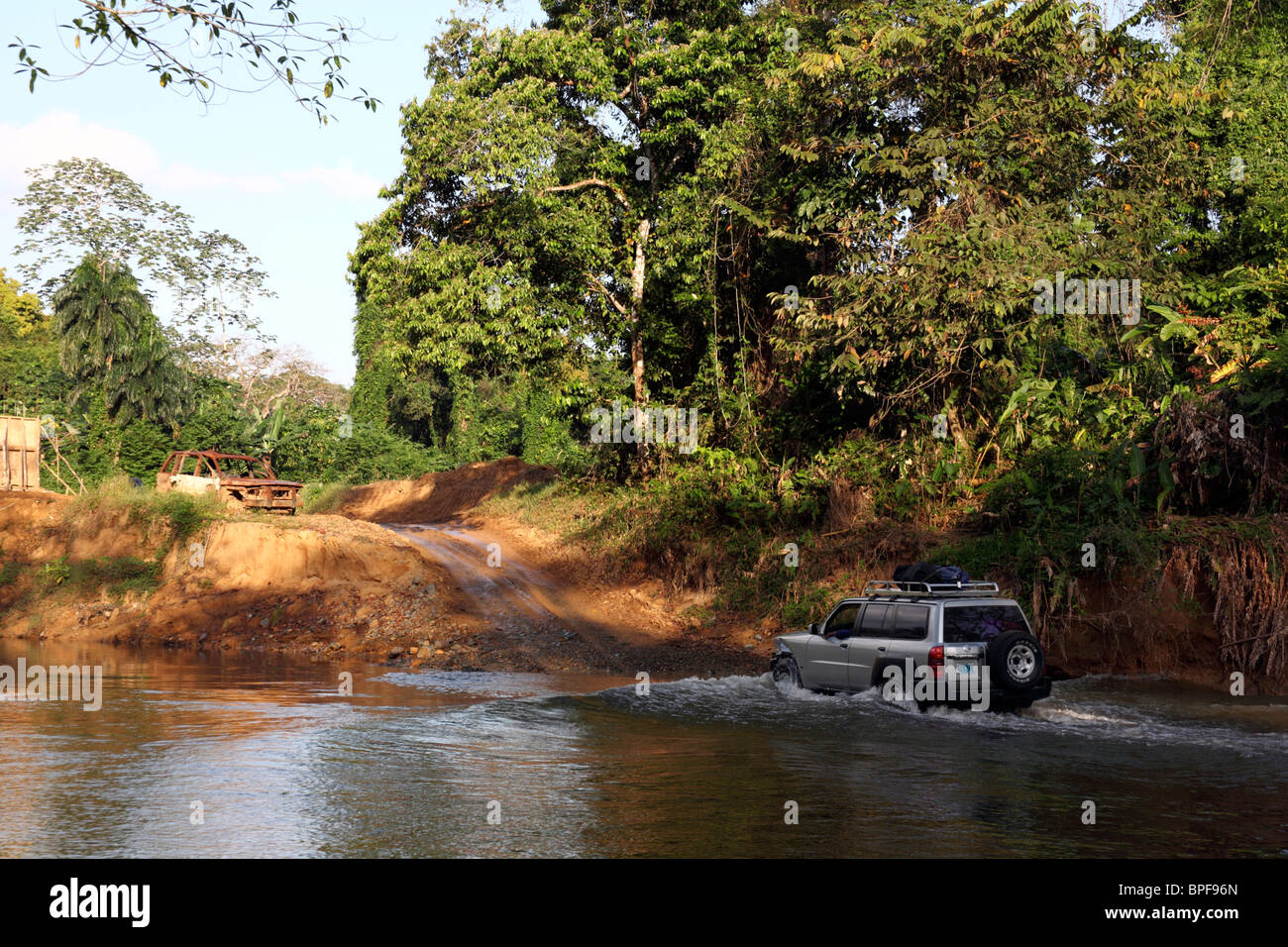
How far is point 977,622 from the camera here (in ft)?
42.0

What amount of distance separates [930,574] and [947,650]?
1748 millimetres

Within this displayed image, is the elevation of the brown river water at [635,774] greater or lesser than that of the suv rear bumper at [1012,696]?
lesser

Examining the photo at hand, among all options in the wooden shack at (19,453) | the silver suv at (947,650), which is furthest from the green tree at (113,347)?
the silver suv at (947,650)

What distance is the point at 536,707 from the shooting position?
14570mm

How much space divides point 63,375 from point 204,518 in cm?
2217

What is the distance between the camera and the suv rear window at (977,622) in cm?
1267

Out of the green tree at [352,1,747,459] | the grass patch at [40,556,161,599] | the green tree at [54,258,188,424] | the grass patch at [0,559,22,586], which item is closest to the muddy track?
the green tree at [352,1,747,459]

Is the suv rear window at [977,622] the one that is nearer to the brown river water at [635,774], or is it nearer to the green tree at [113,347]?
the brown river water at [635,774]

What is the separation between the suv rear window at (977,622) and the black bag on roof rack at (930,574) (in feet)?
2.60

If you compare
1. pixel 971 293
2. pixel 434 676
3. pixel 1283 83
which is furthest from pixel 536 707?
pixel 1283 83

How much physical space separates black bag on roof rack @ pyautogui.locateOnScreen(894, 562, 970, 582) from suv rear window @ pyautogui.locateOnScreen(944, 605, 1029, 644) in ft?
2.60

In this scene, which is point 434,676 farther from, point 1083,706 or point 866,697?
point 1083,706

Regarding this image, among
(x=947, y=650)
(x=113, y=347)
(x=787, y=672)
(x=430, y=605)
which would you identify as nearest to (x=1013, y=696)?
(x=947, y=650)

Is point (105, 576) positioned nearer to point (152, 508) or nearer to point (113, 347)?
point (152, 508)
